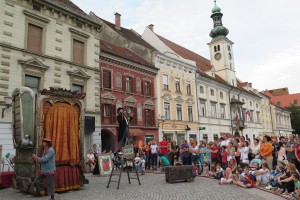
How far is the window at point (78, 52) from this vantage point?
21.0m

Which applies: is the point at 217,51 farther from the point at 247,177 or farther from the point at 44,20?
the point at 247,177

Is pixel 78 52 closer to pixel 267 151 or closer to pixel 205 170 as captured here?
pixel 205 170

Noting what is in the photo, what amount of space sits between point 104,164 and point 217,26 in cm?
3809

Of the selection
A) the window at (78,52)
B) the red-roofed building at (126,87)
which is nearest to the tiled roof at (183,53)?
the red-roofed building at (126,87)

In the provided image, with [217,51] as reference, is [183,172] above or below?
below

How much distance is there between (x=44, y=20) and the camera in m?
18.9

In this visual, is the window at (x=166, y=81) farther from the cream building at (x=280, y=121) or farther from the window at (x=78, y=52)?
the cream building at (x=280, y=121)

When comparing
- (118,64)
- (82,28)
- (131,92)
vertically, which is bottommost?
(131,92)

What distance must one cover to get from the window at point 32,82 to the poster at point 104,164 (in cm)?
665

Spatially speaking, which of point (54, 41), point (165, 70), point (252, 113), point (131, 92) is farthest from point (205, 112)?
point (54, 41)

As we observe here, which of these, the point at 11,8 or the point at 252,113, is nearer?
the point at 11,8

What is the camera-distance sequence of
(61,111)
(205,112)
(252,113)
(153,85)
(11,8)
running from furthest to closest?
1. (252,113)
2. (205,112)
3. (153,85)
4. (11,8)
5. (61,111)

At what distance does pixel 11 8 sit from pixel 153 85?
1539 centimetres

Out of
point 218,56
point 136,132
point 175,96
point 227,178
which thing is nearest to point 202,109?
point 175,96
